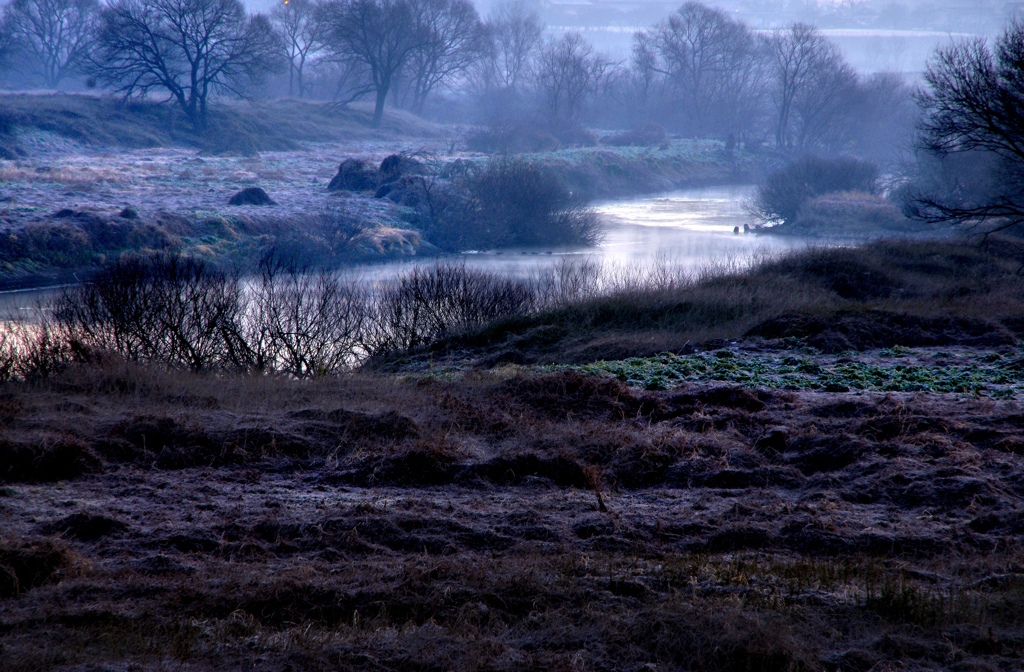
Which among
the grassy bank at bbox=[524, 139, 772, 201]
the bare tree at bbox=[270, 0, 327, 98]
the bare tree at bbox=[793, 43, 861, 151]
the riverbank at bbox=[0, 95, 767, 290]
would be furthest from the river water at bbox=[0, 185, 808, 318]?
the bare tree at bbox=[270, 0, 327, 98]

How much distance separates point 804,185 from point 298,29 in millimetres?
56387

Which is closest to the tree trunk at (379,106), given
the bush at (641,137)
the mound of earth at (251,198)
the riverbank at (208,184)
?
the riverbank at (208,184)

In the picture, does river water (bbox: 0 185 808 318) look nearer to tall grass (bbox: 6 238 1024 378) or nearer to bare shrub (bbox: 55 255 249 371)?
bare shrub (bbox: 55 255 249 371)

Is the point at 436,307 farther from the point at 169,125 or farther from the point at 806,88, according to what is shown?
the point at 806,88

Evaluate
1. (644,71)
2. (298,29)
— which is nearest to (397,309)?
(298,29)

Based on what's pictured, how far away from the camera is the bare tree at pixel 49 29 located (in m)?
77.9

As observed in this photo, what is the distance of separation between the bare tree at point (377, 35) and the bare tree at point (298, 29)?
5.31 meters

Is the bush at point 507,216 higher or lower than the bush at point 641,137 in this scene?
lower

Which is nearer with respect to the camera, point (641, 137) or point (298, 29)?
point (641, 137)

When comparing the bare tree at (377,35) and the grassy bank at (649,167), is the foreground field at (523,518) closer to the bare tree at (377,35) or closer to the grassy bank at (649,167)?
the grassy bank at (649,167)

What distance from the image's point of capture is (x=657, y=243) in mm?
50062

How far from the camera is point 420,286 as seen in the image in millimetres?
26297

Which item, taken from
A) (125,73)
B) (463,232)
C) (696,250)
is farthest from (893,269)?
(125,73)

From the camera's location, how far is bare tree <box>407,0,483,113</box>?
78188mm
